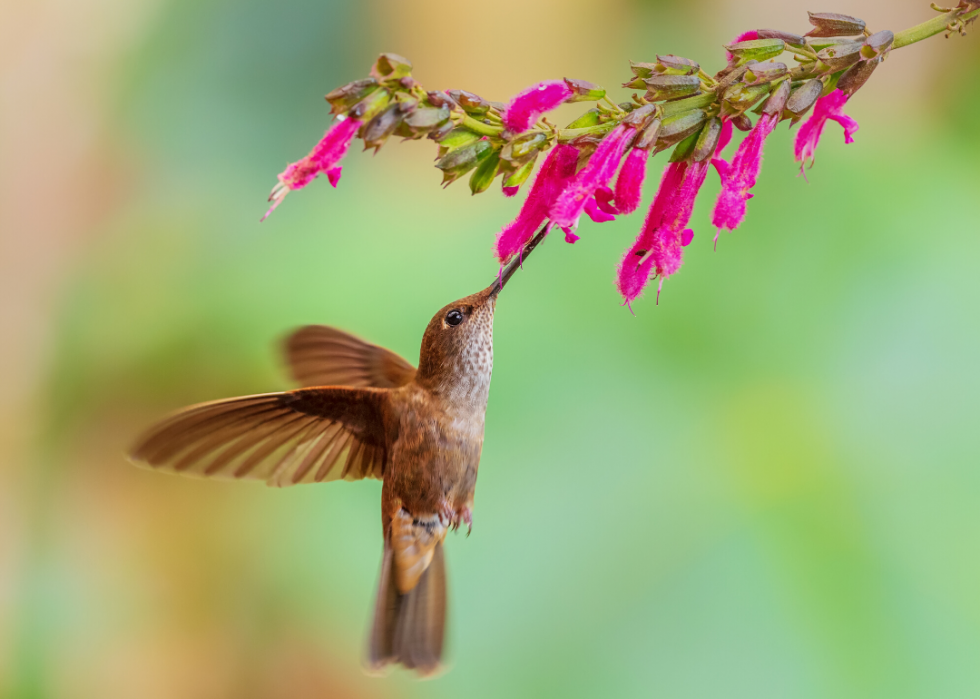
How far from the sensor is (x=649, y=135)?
1.36 ft

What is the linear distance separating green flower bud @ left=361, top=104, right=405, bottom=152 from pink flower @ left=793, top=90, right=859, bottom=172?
0.91 ft

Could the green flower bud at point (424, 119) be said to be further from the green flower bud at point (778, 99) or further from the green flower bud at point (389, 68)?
the green flower bud at point (778, 99)

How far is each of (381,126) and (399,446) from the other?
0.34 metres

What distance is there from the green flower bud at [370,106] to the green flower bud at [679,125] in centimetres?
15

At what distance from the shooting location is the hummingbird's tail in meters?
0.62

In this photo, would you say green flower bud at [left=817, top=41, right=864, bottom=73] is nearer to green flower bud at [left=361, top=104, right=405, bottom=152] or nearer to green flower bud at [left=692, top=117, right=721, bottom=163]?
green flower bud at [left=692, top=117, right=721, bottom=163]

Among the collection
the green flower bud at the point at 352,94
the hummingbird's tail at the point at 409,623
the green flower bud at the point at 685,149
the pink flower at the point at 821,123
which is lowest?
the hummingbird's tail at the point at 409,623

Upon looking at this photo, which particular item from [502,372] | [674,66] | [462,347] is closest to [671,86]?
[674,66]

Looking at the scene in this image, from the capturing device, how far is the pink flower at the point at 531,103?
1.44 feet

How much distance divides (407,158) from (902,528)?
1.10m

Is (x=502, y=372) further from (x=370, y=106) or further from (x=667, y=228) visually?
(x=370, y=106)

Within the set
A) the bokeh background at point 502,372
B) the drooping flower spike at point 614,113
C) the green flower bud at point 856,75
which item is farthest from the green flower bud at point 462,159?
the bokeh background at point 502,372

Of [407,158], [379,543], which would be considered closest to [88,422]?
[379,543]

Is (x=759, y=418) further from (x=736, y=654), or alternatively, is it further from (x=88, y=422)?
(x=88, y=422)
